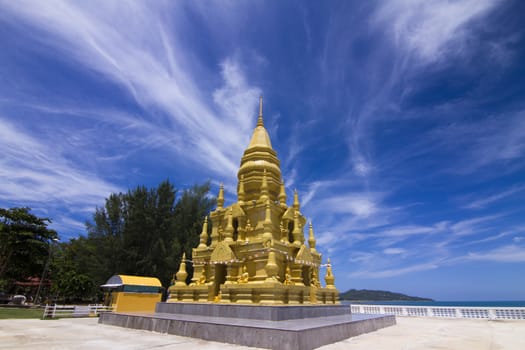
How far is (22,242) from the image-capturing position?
98.6 ft

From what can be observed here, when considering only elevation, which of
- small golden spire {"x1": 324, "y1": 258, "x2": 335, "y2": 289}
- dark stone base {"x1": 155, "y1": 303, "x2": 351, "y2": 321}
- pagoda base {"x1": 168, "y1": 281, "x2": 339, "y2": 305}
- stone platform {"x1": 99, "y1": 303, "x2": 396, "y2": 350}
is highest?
small golden spire {"x1": 324, "y1": 258, "x2": 335, "y2": 289}

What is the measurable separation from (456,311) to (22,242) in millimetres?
39229

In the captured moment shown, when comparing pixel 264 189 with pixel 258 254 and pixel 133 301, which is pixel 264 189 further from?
pixel 133 301

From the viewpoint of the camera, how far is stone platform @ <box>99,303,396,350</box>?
24.1ft

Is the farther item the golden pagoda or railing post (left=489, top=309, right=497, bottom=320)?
railing post (left=489, top=309, right=497, bottom=320)

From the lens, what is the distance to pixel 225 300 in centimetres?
1252

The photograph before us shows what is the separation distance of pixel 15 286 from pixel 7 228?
17.5 meters

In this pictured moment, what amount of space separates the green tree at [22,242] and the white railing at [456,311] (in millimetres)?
32479

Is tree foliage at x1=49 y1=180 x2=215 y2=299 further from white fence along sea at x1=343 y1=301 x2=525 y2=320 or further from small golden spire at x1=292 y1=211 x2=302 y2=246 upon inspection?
white fence along sea at x1=343 y1=301 x2=525 y2=320

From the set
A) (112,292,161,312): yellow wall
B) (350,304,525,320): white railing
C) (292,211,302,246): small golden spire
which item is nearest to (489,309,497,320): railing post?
(350,304,525,320): white railing

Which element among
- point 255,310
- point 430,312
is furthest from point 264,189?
point 430,312

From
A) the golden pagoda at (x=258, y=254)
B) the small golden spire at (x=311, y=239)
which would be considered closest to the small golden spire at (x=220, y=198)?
the golden pagoda at (x=258, y=254)

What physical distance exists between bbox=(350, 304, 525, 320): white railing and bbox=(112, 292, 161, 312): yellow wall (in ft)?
49.1

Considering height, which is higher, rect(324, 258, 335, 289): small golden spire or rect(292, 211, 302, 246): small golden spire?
rect(292, 211, 302, 246): small golden spire
